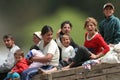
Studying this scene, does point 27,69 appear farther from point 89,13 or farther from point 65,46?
point 89,13

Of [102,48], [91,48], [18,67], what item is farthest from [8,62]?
[102,48]

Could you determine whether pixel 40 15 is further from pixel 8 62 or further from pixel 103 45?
pixel 103 45

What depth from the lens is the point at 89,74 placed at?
19.3 feet

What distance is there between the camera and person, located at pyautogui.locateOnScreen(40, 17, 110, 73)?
6172mm

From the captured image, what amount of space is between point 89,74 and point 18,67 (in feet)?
3.97

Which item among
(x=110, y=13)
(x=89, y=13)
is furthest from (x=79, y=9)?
(x=110, y=13)

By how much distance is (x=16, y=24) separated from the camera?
372 inches

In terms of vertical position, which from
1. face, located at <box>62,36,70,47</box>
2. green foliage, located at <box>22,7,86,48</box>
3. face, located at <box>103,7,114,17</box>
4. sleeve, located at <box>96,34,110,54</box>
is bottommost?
sleeve, located at <box>96,34,110,54</box>

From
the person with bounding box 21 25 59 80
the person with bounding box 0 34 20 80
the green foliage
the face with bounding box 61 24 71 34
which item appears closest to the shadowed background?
the green foliage

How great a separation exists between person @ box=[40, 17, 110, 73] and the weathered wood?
157mm

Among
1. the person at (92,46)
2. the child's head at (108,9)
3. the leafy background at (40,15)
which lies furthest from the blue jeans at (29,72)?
the leafy background at (40,15)

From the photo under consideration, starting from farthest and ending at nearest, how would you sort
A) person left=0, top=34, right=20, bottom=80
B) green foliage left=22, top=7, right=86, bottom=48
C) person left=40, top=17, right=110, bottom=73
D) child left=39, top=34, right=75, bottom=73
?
green foliage left=22, top=7, right=86, bottom=48 < person left=0, top=34, right=20, bottom=80 < child left=39, top=34, right=75, bottom=73 < person left=40, top=17, right=110, bottom=73

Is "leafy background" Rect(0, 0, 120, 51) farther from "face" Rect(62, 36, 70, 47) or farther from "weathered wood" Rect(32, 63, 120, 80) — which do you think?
"weathered wood" Rect(32, 63, 120, 80)

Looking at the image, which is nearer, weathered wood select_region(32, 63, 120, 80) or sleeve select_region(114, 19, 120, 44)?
weathered wood select_region(32, 63, 120, 80)
